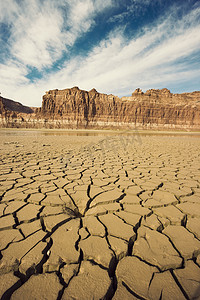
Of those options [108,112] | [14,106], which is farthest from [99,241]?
[14,106]

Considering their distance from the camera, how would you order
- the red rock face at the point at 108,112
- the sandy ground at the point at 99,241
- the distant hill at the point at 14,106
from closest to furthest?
the sandy ground at the point at 99,241 → the red rock face at the point at 108,112 → the distant hill at the point at 14,106

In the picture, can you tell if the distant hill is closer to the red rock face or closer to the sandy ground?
the red rock face

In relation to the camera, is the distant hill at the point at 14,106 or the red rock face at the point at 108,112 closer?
the red rock face at the point at 108,112

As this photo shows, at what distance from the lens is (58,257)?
0.99 m

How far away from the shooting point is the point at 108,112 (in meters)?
54.3

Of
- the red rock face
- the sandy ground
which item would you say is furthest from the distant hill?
the sandy ground

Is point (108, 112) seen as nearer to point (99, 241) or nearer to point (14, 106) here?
point (99, 241)

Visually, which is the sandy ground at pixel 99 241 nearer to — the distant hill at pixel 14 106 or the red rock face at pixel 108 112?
the red rock face at pixel 108 112

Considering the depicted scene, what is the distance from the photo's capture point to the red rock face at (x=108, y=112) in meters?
53.1

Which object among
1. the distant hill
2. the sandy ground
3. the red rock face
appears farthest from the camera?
the distant hill

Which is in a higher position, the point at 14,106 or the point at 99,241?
the point at 14,106

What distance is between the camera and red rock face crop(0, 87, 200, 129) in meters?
53.1

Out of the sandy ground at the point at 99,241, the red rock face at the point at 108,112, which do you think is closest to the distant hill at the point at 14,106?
the red rock face at the point at 108,112

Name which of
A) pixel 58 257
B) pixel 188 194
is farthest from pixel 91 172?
pixel 58 257
